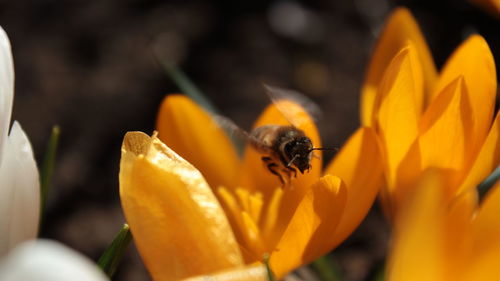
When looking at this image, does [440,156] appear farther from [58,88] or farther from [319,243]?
[58,88]

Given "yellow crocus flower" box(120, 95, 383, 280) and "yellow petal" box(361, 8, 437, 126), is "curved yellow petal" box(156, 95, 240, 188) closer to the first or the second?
"yellow crocus flower" box(120, 95, 383, 280)

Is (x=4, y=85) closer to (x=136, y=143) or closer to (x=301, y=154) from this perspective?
(x=136, y=143)

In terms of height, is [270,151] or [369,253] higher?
[270,151]

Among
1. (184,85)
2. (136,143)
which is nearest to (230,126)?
(184,85)

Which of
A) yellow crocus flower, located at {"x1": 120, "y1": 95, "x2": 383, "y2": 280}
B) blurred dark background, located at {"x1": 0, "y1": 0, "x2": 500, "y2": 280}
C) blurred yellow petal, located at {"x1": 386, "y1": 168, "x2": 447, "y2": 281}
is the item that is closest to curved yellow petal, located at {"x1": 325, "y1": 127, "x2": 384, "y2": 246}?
yellow crocus flower, located at {"x1": 120, "y1": 95, "x2": 383, "y2": 280}

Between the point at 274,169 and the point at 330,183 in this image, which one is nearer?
the point at 330,183

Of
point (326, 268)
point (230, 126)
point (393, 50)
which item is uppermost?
point (393, 50)

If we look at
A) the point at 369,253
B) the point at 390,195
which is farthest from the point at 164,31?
the point at 390,195
